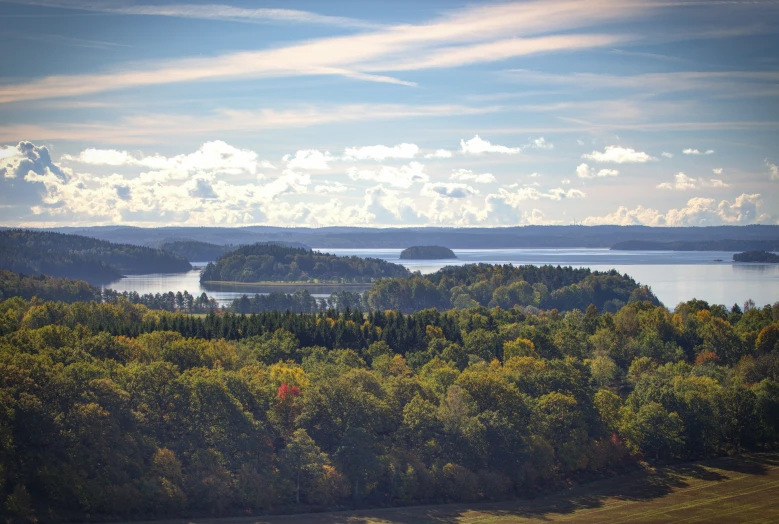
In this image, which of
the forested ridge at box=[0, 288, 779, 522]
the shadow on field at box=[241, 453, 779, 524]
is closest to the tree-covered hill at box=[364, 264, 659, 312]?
the forested ridge at box=[0, 288, 779, 522]

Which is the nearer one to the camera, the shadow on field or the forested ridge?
the forested ridge

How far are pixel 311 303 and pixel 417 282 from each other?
22200 mm

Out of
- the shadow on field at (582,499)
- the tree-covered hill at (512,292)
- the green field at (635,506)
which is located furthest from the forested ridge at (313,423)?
the tree-covered hill at (512,292)

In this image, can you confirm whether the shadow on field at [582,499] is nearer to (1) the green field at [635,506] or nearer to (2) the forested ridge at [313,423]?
(1) the green field at [635,506]

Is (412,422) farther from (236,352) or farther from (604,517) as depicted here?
(236,352)

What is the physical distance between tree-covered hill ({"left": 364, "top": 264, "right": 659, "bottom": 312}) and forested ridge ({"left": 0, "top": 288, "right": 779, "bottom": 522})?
7517 centimetres

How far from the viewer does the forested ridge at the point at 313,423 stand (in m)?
41.1

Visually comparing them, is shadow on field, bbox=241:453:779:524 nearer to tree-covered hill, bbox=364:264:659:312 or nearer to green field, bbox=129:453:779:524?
green field, bbox=129:453:779:524

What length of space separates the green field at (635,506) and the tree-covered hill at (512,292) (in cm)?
8679

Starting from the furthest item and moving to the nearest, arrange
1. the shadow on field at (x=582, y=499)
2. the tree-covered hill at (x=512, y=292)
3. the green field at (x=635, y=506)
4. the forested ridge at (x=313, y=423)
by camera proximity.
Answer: the tree-covered hill at (x=512, y=292)
the shadow on field at (x=582, y=499)
the green field at (x=635, y=506)
the forested ridge at (x=313, y=423)

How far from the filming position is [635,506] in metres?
44.1

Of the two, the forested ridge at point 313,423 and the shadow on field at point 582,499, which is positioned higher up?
the forested ridge at point 313,423

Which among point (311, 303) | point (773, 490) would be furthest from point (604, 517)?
point (311, 303)

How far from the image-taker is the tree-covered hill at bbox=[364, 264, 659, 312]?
14212 centimetres
